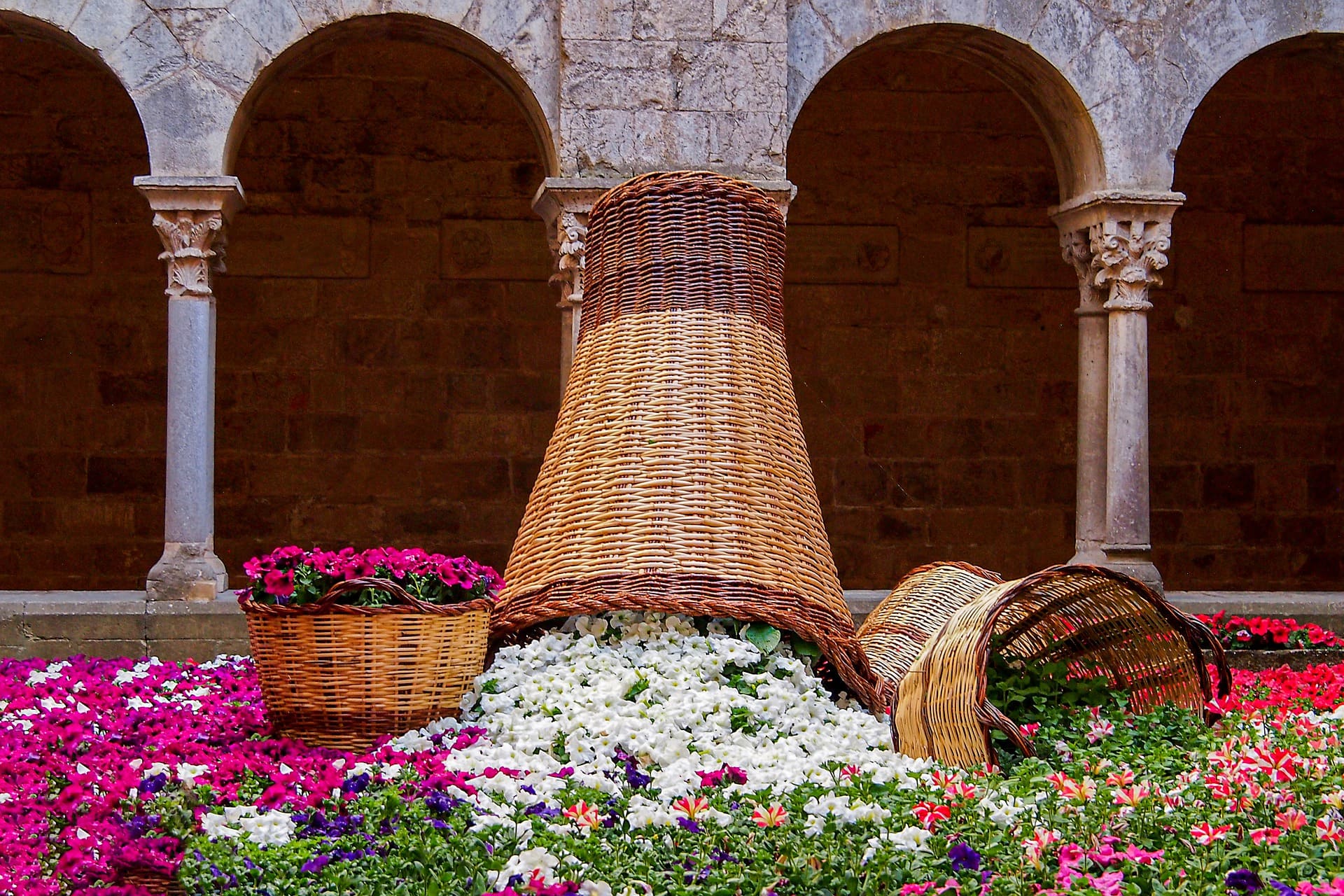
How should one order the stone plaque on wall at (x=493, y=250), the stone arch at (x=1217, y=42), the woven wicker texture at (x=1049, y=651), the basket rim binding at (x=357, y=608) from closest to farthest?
1. the woven wicker texture at (x=1049, y=651)
2. the basket rim binding at (x=357, y=608)
3. the stone arch at (x=1217, y=42)
4. the stone plaque on wall at (x=493, y=250)

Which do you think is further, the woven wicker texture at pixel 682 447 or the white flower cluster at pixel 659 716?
the woven wicker texture at pixel 682 447

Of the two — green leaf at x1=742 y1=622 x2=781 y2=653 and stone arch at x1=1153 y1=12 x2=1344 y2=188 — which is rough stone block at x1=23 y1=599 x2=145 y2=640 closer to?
green leaf at x1=742 y1=622 x2=781 y2=653

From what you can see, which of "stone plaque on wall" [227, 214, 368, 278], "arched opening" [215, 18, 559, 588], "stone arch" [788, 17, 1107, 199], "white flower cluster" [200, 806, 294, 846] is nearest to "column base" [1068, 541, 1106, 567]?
"stone arch" [788, 17, 1107, 199]

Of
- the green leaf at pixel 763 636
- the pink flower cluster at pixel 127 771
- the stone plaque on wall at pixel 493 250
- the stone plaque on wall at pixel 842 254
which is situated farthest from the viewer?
the stone plaque on wall at pixel 842 254

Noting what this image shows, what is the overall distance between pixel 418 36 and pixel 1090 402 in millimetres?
3466

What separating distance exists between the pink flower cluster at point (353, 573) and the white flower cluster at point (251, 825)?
2.24 feet

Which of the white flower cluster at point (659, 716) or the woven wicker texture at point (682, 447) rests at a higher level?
the woven wicker texture at point (682, 447)

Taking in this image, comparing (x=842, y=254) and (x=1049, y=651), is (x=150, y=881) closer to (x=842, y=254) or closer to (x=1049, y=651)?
(x=1049, y=651)

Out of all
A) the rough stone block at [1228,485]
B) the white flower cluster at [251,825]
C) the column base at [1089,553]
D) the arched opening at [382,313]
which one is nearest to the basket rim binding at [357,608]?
the white flower cluster at [251,825]

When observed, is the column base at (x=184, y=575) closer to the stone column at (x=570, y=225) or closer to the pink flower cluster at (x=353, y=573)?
the stone column at (x=570, y=225)

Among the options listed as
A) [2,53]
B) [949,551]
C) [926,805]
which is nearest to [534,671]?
[926,805]

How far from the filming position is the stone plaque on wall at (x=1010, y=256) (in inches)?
369

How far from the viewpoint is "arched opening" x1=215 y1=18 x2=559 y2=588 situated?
8945 mm

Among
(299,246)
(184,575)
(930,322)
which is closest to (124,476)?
(299,246)
